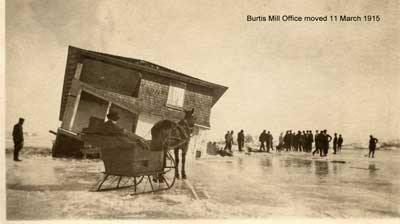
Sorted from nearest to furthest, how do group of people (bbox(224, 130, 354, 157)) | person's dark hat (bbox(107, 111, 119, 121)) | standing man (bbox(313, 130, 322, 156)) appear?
1. person's dark hat (bbox(107, 111, 119, 121))
2. group of people (bbox(224, 130, 354, 157))
3. standing man (bbox(313, 130, 322, 156))

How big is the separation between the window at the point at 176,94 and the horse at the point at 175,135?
A: 19cm

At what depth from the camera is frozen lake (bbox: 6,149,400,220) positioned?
5516 mm

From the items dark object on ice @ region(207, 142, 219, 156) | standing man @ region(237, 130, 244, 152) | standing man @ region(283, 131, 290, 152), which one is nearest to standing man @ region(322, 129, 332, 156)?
standing man @ region(283, 131, 290, 152)

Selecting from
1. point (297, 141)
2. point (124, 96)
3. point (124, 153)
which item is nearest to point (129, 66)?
point (124, 96)

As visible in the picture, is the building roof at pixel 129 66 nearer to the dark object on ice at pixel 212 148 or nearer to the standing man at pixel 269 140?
the dark object on ice at pixel 212 148

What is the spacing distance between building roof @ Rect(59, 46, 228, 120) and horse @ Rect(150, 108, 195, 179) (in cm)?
41

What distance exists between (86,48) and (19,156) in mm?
1598

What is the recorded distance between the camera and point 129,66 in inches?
234

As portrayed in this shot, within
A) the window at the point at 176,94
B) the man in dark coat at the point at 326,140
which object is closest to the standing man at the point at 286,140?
the man in dark coat at the point at 326,140

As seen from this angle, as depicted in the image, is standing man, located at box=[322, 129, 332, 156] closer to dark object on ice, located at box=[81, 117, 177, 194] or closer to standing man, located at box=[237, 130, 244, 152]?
standing man, located at box=[237, 130, 244, 152]

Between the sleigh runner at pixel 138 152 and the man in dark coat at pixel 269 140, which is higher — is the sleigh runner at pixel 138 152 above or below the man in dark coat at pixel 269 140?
below

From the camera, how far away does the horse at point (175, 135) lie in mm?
5422

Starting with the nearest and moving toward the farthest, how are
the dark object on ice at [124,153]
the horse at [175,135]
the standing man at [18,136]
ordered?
the dark object on ice at [124,153]
the horse at [175,135]
the standing man at [18,136]

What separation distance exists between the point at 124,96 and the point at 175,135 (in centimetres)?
96
